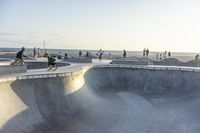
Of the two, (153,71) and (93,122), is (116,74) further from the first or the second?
(93,122)

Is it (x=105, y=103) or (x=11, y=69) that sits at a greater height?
(x=11, y=69)

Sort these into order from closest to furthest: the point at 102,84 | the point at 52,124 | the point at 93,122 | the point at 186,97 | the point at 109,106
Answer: the point at 52,124 < the point at 93,122 < the point at 109,106 < the point at 186,97 < the point at 102,84

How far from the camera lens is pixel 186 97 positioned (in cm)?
2733

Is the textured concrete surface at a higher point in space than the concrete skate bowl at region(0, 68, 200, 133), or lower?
higher

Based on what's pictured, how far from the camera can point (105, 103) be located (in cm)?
2495

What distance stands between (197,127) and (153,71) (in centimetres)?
1209

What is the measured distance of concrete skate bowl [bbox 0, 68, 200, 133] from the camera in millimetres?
17938

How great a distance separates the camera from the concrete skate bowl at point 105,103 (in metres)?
17.9

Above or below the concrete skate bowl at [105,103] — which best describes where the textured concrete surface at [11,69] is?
above

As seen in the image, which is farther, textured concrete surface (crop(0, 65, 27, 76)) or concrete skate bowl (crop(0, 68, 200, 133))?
textured concrete surface (crop(0, 65, 27, 76))

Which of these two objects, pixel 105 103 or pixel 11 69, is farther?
pixel 105 103

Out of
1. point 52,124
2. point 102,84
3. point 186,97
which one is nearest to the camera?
point 52,124

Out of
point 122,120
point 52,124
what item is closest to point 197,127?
point 122,120

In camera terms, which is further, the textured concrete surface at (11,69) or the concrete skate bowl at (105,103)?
the textured concrete surface at (11,69)
